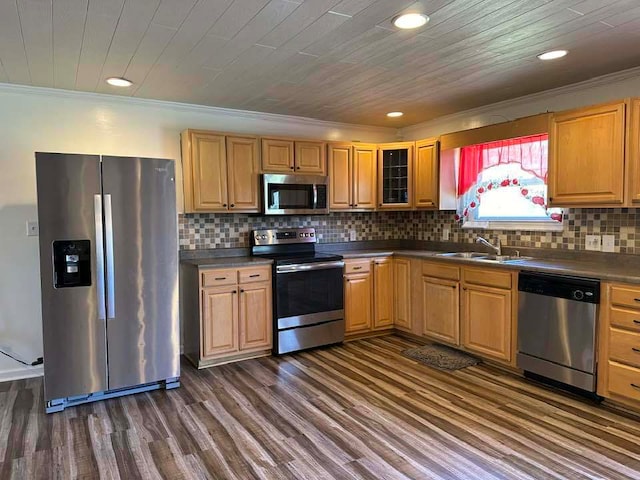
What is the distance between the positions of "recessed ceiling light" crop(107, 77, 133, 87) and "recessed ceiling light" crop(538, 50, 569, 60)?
292 cm

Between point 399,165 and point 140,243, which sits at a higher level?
point 399,165

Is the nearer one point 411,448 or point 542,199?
point 411,448

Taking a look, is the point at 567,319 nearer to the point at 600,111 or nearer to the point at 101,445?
the point at 600,111

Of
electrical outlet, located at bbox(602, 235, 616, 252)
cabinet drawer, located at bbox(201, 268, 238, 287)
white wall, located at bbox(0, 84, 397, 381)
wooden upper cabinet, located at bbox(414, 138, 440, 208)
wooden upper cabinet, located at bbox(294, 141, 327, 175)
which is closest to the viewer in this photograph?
electrical outlet, located at bbox(602, 235, 616, 252)

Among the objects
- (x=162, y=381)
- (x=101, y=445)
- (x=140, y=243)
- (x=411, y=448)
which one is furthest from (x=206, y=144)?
(x=411, y=448)

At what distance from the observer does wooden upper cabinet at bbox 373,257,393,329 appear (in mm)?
4590

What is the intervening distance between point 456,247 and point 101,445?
361 cm

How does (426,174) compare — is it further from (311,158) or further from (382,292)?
(382,292)

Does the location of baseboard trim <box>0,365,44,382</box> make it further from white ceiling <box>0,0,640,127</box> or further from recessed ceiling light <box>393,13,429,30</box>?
recessed ceiling light <box>393,13,429,30</box>

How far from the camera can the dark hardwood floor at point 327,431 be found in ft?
7.48

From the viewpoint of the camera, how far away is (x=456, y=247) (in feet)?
15.3

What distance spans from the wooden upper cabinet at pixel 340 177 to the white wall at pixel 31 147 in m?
1.73

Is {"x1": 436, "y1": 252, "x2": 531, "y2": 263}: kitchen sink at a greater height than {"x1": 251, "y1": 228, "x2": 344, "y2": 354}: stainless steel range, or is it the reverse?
{"x1": 436, "y1": 252, "x2": 531, "y2": 263}: kitchen sink

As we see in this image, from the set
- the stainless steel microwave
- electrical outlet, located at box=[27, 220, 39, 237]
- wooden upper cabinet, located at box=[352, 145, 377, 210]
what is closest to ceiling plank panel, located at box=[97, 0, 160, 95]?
electrical outlet, located at box=[27, 220, 39, 237]
